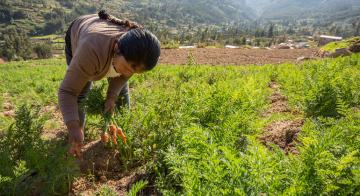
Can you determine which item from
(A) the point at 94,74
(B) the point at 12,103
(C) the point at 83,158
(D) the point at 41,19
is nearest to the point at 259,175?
(A) the point at 94,74

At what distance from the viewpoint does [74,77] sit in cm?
253

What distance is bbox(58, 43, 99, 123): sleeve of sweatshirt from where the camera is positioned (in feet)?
8.26

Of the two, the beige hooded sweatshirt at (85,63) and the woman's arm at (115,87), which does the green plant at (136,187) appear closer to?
the beige hooded sweatshirt at (85,63)

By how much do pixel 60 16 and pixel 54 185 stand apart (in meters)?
133

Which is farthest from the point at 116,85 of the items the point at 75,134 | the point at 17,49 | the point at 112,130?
the point at 17,49

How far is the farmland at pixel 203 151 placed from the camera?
6.59 feet

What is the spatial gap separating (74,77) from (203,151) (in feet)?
3.91

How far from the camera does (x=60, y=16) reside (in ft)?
404

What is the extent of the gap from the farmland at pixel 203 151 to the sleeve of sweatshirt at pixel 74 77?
40cm

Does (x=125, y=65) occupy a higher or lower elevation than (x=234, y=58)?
higher

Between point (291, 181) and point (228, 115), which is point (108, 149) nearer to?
point (228, 115)

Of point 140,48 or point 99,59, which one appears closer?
point 140,48

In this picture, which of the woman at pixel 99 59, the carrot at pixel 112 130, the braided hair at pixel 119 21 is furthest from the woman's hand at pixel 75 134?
the braided hair at pixel 119 21

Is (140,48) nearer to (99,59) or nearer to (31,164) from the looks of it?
(99,59)
